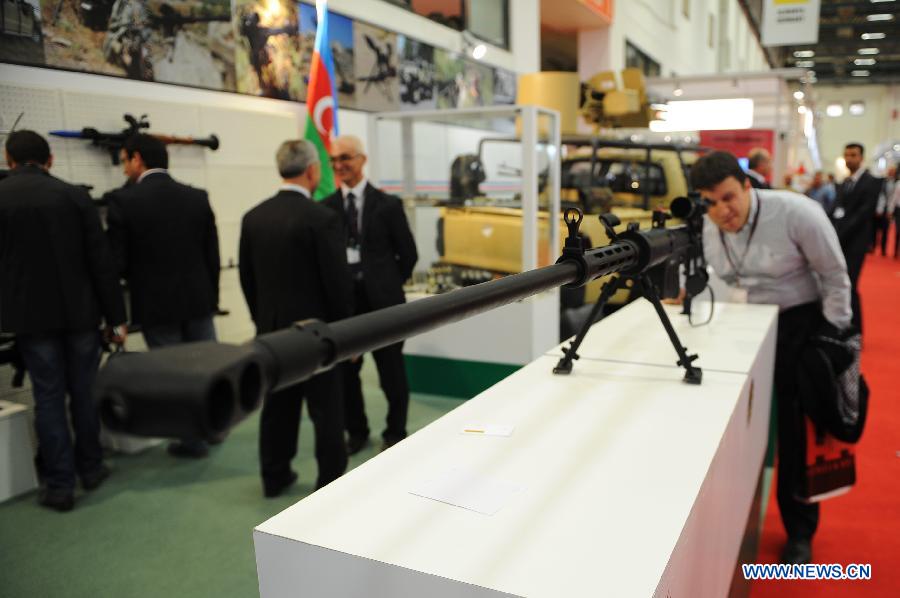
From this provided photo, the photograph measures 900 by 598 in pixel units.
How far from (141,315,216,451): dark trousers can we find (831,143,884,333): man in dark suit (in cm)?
497

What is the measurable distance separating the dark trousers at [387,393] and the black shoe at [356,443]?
0.02 m

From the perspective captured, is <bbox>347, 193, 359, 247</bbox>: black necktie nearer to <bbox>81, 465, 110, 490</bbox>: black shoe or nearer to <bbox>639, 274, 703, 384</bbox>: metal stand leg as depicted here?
<bbox>81, 465, 110, 490</bbox>: black shoe

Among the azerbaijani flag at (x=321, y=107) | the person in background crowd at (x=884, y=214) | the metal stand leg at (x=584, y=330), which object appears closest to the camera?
the metal stand leg at (x=584, y=330)

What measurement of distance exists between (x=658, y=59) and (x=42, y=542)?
643 inches

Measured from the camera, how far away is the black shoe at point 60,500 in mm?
3254

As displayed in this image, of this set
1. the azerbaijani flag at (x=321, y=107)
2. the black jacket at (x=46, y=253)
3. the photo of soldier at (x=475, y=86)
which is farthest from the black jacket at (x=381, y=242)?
the photo of soldier at (x=475, y=86)

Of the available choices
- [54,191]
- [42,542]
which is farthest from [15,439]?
[54,191]

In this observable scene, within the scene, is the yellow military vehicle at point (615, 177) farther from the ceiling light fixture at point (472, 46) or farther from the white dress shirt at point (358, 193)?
the ceiling light fixture at point (472, 46)

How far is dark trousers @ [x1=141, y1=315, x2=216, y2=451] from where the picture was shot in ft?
12.5

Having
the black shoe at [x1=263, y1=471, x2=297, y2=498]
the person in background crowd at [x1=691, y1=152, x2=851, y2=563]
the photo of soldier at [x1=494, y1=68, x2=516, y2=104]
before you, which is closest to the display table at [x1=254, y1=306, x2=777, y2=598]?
the person in background crowd at [x1=691, y1=152, x2=851, y2=563]

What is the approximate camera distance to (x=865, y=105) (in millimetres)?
32781

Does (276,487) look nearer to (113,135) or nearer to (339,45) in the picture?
(113,135)

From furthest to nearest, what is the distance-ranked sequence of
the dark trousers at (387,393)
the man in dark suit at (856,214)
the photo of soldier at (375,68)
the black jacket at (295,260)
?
the photo of soldier at (375,68) < the man in dark suit at (856,214) < the dark trousers at (387,393) < the black jacket at (295,260)

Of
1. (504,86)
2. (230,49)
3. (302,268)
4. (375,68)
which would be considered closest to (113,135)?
(230,49)
